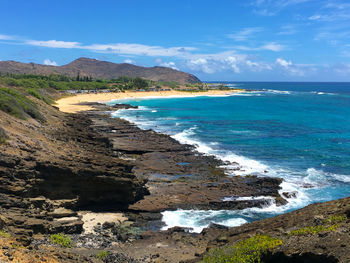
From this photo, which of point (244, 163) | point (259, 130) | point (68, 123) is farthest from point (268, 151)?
point (68, 123)

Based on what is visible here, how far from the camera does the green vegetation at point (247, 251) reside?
1131 centimetres

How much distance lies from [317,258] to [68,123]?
43.1m

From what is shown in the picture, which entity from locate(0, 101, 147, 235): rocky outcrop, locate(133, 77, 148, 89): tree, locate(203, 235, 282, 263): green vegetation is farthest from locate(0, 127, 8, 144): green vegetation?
locate(133, 77, 148, 89): tree

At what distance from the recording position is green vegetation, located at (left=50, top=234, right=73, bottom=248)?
602 inches

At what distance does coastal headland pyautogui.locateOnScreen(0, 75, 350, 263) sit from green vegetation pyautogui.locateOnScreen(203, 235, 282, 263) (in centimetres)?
8

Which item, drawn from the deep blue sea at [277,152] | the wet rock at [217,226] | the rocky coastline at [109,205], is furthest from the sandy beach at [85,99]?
the wet rock at [217,226]

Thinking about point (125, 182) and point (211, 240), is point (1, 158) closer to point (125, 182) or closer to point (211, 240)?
point (125, 182)

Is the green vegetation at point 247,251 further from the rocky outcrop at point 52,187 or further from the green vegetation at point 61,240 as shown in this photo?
the rocky outcrop at point 52,187

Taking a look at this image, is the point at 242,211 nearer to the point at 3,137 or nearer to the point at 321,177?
the point at 321,177

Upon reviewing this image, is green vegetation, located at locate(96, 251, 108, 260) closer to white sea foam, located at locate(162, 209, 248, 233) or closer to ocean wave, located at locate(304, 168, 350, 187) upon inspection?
white sea foam, located at locate(162, 209, 248, 233)

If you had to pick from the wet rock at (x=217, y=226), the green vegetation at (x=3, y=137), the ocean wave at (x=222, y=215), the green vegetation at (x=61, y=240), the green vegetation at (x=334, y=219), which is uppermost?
the green vegetation at (x=3, y=137)

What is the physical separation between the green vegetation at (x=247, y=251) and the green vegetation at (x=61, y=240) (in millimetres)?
6580

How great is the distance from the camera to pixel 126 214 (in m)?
20.5

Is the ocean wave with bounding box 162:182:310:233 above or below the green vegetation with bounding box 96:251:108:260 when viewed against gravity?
below
